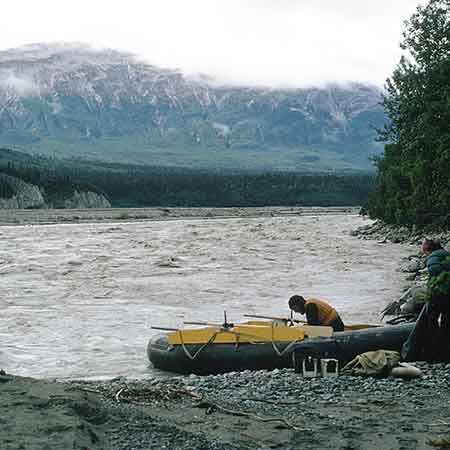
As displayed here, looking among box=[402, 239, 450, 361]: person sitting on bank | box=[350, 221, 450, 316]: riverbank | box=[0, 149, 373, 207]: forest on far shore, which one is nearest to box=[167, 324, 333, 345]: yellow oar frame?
box=[402, 239, 450, 361]: person sitting on bank

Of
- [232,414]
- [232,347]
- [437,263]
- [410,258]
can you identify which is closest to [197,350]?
[232,347]

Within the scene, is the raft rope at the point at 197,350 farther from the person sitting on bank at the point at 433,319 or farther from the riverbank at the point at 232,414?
the person sitting on bank at the point at 433,319

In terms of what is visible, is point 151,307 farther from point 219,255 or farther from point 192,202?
point 192,202

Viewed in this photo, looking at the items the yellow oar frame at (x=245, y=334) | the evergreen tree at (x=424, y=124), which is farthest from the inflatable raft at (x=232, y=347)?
the evergreen tree at (x=424, y=124)

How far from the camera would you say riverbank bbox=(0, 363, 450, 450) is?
845cm

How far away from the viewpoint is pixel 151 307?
2286 cm

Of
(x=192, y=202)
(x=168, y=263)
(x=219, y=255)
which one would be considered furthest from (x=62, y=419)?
(x=192, y=202)

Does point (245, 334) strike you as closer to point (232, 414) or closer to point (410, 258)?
point (232, 414)

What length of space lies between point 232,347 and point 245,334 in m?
0.34

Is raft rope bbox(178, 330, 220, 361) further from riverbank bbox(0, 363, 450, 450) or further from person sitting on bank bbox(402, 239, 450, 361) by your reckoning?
person sitting on bank bbox(402, 239, 450, 361)

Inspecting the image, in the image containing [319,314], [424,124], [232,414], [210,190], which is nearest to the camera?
[232,414]

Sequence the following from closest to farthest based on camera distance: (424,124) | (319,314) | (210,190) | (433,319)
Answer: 1. (433,319)
2. (319,314)
3. (424,124)
4. (210,190)

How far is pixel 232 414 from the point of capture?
9.94m

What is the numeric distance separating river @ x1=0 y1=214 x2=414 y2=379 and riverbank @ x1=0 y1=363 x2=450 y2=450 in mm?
3559
